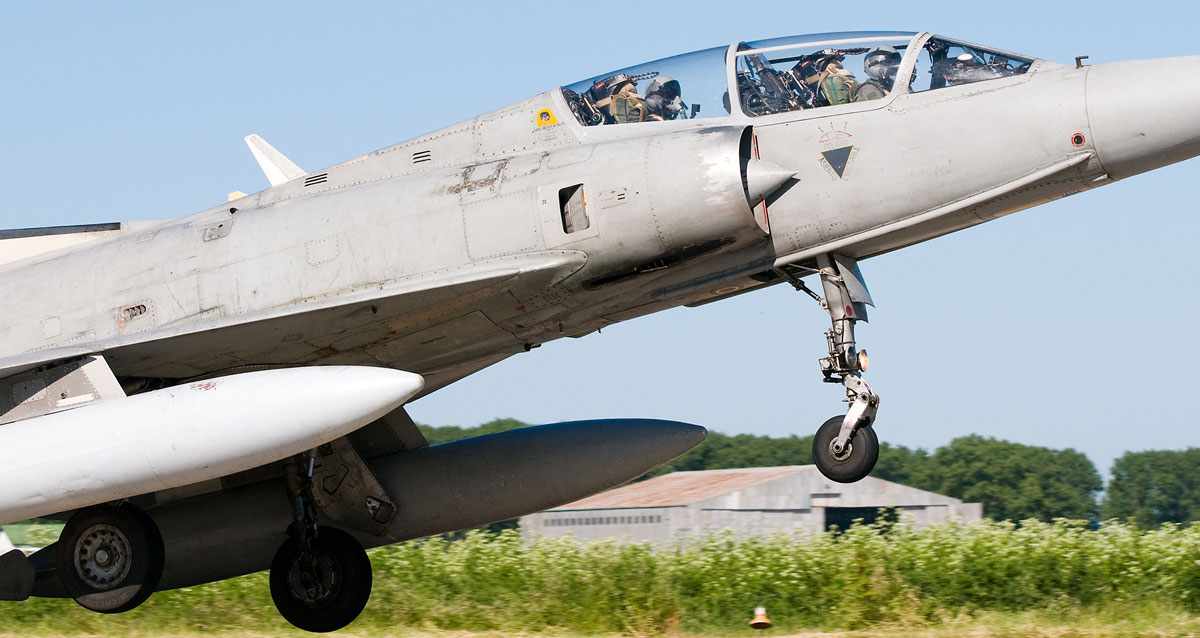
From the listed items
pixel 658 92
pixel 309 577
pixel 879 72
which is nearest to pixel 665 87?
pixel 658 92

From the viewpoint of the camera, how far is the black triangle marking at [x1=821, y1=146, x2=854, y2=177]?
388 inches

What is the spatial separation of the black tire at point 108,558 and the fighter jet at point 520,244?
16 mm

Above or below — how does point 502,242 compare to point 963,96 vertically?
below

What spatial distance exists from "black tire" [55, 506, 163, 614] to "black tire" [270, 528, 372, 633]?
4.58 ft

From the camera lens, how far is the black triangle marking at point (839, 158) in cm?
985

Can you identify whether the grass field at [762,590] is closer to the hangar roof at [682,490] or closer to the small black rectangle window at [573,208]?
the small black rectangle window at [573,208]

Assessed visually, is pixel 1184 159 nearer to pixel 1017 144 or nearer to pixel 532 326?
pixel 1017 144

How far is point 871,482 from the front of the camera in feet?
Answer: 123

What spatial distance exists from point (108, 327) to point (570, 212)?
348 cm

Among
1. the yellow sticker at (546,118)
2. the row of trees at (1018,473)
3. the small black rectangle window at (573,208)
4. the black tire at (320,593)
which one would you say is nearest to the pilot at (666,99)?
the yellow sticker at (546,118)

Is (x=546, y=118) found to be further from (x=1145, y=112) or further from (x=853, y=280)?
(x=1145, y=112)

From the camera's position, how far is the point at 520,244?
999 centimetres

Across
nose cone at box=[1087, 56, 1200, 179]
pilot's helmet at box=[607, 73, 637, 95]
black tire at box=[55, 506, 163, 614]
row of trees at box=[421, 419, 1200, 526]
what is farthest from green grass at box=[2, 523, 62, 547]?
row of trees at box=[421, 419, 1200, 526]

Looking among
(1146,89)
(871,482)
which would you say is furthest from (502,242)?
(871,482)
